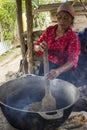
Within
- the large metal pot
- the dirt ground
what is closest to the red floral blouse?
the large metal pot

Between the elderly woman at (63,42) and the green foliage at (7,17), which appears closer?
the elderly woman at (63,42)

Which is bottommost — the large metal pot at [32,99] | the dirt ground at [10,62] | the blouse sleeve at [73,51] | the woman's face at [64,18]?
the dirt ground at [10,62]

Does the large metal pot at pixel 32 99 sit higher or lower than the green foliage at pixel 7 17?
lower

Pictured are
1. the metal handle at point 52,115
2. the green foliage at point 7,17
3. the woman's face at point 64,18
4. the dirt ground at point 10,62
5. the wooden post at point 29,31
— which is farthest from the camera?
the green foliage at point 7,17

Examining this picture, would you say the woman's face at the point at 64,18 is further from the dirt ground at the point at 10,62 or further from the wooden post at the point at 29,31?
the dirt ground at the point at 10,62

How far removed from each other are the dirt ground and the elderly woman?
3.98 m

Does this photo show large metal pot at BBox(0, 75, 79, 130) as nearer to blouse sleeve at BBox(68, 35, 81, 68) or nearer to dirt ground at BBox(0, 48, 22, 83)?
blouse sleeve at BBox(68, 35, 81, 68)

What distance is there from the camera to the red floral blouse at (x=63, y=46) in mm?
3590

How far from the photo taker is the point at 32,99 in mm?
3449

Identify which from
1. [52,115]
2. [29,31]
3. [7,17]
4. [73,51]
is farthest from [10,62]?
[52,115]

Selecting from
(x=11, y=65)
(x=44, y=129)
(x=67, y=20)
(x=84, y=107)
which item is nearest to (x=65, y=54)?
(x=67, y=20)

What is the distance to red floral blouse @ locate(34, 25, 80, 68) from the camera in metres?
3.59

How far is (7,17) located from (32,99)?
8.13m

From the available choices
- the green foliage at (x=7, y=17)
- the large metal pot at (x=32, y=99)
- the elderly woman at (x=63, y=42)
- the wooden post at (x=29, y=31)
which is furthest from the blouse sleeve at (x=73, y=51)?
the green foliage at (x=7, y=17)
